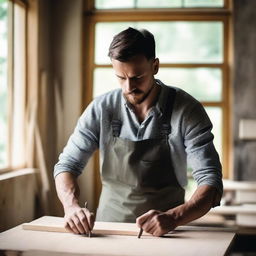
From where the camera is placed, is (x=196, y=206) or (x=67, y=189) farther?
(x=67, y=189)

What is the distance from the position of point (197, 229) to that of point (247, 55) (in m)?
2.65

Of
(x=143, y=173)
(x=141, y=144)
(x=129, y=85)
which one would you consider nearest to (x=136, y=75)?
(x=129, y=85)

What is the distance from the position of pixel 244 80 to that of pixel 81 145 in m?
2.50

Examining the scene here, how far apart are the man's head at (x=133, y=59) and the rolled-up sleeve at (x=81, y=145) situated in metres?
0.27

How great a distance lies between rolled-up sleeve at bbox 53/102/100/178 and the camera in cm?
260

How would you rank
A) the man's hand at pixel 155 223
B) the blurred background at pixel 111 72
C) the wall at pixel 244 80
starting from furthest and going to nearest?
the wall at pixel 244 80
the blurred background at pixel 111 72
the man's hand at pixel 155 223

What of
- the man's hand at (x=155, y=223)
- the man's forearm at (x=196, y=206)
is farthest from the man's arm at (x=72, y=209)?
the man's forearm at (x=196, y=206)

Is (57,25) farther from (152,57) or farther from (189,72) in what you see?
(152,57)

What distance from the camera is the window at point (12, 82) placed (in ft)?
13.5

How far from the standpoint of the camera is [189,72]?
4895 millimetres

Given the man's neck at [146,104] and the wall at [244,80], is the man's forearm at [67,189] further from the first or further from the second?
the wall at [244,80]

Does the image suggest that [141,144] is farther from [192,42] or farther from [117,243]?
[192,42]

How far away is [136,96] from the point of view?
2.49 m

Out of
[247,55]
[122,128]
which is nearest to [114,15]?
[247,55]
